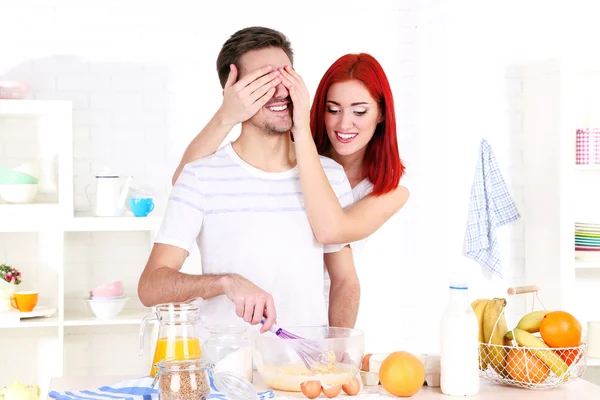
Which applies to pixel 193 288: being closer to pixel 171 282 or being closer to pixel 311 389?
pixel 171 282

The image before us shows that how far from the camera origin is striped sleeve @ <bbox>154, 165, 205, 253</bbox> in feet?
7.60

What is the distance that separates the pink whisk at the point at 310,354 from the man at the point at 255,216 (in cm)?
46

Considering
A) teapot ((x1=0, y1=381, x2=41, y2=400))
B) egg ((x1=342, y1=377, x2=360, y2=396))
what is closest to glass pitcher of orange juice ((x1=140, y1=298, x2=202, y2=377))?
egg ((x1=342, y1=377, x2=360, y2=396))

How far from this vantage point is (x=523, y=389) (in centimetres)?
198

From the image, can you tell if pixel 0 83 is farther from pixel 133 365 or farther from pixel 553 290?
pixel 553 290

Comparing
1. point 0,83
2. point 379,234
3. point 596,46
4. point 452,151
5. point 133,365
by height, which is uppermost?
point 596,46

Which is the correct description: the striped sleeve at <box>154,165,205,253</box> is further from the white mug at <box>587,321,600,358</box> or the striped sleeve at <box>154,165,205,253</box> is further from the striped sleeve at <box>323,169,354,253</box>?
the white mug at <box>587,321,600,358</box>

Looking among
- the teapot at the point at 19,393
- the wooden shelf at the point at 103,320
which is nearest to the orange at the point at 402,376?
the teapot at the point at 19,393

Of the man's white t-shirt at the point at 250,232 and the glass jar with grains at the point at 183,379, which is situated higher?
the man's white t-shirt at the point at 250,232

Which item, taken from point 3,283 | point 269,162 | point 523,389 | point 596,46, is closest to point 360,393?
point 523,389

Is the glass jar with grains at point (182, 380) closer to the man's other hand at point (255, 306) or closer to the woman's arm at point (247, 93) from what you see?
the man's other hand at point (255, 306)

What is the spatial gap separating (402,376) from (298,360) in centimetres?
23

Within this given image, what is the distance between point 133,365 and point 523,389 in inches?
108

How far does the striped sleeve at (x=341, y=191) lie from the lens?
2.51 metres
